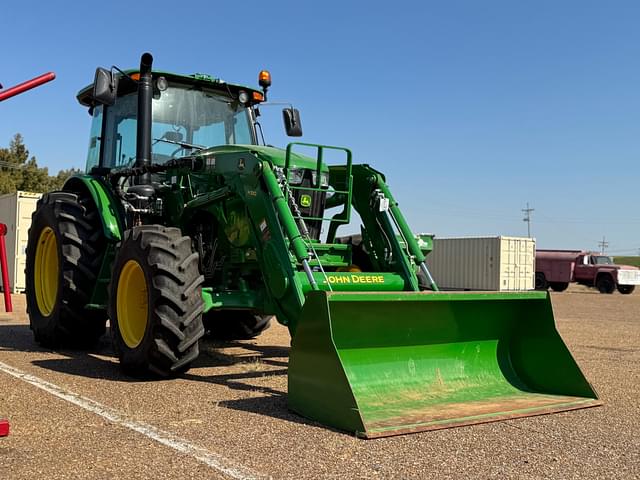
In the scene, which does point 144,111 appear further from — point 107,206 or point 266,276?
point 266,276

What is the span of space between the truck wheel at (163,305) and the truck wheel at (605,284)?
83.8 ft

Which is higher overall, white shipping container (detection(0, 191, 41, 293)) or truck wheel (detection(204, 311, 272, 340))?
white shipping container (detection(0, 191, 41, 293))

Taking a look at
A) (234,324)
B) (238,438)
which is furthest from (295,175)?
(234,324)

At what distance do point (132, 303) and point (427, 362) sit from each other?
2716mm

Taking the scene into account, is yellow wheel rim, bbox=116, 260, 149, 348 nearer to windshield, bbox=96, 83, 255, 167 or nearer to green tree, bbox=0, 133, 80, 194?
windshield, bbox=96, 83, 255, 167

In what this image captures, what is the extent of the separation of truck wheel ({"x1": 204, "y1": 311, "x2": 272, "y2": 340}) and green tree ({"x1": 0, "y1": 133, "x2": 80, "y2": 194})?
33.9 m

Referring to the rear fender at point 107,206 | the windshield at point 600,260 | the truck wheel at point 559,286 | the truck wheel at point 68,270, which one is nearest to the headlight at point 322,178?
the rear fender at point 107,206

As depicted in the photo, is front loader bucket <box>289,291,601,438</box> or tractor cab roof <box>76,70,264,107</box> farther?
tractor cab roof <box>76,70,264,107</box>

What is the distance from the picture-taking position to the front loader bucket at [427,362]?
4.41m

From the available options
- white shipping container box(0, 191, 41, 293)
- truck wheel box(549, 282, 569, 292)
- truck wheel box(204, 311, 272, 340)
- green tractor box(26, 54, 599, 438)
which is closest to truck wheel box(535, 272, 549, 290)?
truck wheel box(549, 282, 569, 292)

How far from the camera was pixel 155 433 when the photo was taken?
13.6 ft

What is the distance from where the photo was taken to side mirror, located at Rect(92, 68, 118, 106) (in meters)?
6.36

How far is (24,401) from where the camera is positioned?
498 centimetres

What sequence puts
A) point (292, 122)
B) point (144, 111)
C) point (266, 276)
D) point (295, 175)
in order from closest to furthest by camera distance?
point (266, 276), point (295, 175), point (144, 111), point (292, 122)
